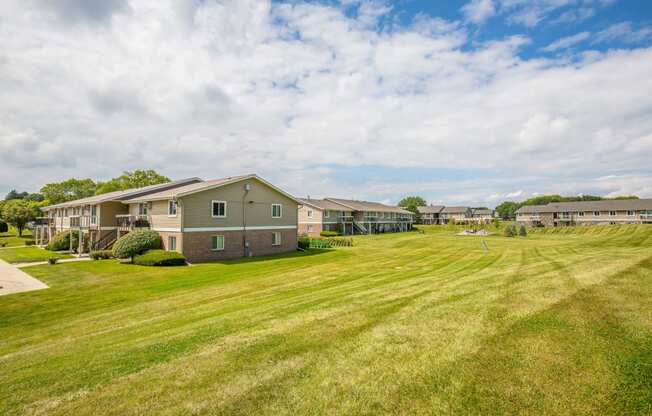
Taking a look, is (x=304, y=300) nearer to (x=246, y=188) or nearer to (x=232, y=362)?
(x=232, y=362)

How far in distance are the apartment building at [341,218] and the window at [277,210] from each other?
25.4 m

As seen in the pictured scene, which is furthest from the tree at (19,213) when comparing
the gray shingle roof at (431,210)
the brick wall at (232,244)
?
the gray shingle roof at (431,210)

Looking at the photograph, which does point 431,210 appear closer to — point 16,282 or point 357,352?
point 16,282

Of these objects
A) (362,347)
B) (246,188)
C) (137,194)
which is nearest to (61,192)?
(137,194)

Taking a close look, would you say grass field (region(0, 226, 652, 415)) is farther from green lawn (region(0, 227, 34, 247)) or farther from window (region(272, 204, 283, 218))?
green lawn (region(0, 227, 34, 247))

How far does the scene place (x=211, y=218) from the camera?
2514cm

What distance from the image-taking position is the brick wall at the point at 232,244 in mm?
23781

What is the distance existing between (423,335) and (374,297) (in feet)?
11.6

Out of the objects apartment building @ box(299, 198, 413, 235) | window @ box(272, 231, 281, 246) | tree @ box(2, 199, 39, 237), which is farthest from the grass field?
tree @ box(2, 199, 39, 237)

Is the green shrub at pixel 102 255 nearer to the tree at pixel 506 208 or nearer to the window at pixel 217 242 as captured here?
the window at pixel 217 242

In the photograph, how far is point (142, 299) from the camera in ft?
42.5

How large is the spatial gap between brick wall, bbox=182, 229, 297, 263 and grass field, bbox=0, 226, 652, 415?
1208 centimetres

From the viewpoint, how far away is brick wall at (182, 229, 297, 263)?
2378 centimetres

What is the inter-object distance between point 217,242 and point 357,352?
852 inches
